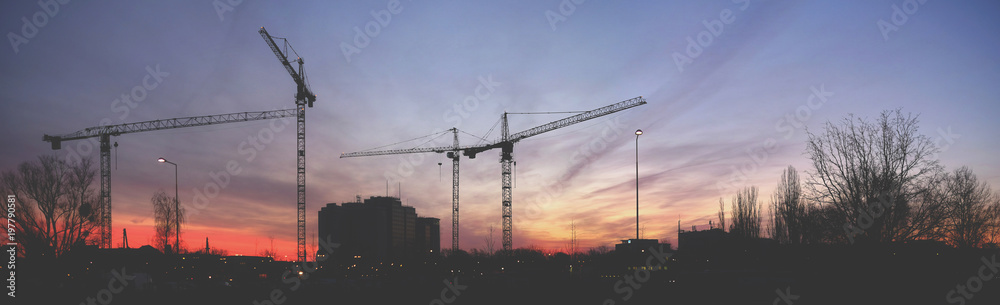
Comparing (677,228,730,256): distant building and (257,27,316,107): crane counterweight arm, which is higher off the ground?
(257,27,316,107): crane counterweight arm

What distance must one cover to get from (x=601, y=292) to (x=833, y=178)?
1194 centimetres

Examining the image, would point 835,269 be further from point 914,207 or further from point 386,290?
point 386,290

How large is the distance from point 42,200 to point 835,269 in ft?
178

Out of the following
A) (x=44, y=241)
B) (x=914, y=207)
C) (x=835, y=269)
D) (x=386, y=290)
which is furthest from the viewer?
(x=44, y=241)

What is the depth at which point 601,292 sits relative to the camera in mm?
26828

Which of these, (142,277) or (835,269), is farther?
(142,277)

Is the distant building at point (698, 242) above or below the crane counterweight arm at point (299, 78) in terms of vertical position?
below

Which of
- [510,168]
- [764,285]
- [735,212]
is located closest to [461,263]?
[510,168]

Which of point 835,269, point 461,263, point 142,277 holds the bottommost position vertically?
point 461,263

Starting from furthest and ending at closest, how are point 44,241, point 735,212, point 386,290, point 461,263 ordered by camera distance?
point 461,263 < point 735,212 < point 44,241 < point 386,290

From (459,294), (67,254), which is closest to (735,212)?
(459,294)

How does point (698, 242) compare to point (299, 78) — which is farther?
point (698, 242)

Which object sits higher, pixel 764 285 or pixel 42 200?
pixel 42 200

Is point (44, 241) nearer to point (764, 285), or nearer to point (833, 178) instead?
point (764, 285)
